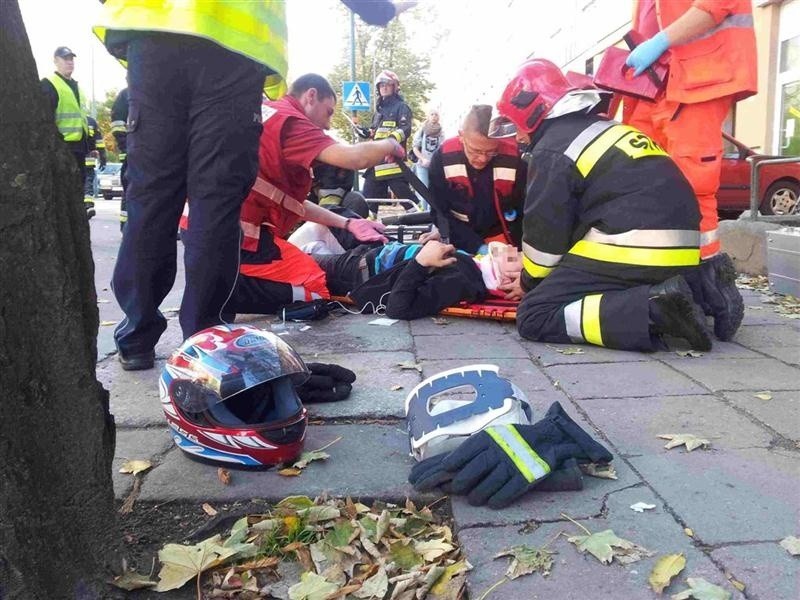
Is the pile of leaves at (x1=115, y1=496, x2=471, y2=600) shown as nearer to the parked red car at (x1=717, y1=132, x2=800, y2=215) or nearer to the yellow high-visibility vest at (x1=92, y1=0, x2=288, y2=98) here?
the yellow high-visibility vest at (x1=92, y1=0, x2=288, y2=98)

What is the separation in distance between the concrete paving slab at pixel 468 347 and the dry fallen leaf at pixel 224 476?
1448mm

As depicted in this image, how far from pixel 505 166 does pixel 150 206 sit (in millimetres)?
2536

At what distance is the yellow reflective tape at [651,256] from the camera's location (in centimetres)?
338

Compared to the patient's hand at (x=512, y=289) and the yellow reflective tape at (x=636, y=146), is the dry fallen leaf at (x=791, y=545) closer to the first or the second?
the yellow reflective tape at (x=636, y=146)

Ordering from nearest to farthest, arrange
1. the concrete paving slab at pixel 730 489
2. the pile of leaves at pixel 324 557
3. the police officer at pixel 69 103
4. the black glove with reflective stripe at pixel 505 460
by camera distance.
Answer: the pile of leaves at pixel 324 557, the concrete paving slab at pixel 730 489, the black glove with reflective stripe at pixel 505 460, the police officer at pixel 69 103

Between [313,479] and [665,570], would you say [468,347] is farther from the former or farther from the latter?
[665,570]

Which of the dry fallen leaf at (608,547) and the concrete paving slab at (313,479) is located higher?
the dry fallen leaf at (608,547)

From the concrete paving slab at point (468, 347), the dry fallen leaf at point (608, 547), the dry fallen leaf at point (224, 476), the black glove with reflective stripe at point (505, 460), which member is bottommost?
the concrete paving slab at point (468, 347)

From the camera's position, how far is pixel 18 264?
1.26 metres

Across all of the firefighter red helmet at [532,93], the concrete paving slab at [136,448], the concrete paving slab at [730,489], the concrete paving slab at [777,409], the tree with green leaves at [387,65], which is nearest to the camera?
the concrete paving slab at [730,489]

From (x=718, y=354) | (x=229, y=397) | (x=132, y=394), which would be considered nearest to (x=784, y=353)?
(x=718, y=354)

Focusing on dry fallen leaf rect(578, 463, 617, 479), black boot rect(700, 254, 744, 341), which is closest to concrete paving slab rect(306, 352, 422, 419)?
dry fallen leaf rect(578, 463, 617, 479)

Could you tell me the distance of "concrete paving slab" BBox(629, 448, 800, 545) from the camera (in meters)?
1.66

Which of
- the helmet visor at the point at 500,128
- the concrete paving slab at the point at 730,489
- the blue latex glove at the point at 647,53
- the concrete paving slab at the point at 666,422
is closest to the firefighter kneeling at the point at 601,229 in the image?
the blue latex glove at the point at 647,53
